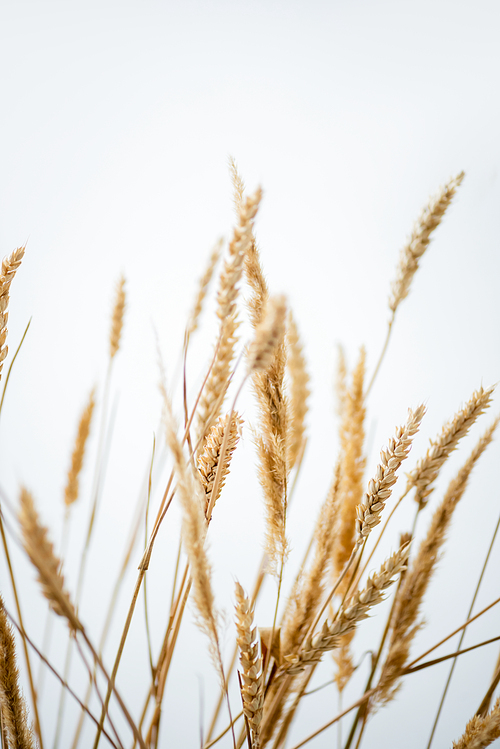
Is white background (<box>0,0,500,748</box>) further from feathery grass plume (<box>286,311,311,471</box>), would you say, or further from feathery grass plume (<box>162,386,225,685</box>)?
feathery grass plume (<box>162,386,225,685</box>)

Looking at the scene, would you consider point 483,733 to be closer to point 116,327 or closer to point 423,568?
point 423,568

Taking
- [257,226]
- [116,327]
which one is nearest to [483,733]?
[116,327]

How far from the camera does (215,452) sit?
0.87ft

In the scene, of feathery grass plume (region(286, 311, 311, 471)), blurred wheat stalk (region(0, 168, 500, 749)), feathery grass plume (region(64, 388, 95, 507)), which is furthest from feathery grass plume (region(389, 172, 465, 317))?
feathery grass plume (region(64, 388, 95, 507))

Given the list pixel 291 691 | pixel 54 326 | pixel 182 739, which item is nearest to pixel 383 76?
pixel 54 326

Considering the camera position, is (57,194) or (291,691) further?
(57,194)

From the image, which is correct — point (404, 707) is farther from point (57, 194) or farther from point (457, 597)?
point (57, 194)

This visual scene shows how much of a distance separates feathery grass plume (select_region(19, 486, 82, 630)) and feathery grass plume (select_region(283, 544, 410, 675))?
5.7 inches

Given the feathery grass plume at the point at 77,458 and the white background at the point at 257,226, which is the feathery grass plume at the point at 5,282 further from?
the white background at the point at 257,226

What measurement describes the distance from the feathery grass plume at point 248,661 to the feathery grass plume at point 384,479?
77 mm

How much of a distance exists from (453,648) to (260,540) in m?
0.41

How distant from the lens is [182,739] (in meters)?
0.80

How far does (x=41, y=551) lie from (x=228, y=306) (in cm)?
13

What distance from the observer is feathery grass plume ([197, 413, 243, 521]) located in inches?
10.3
